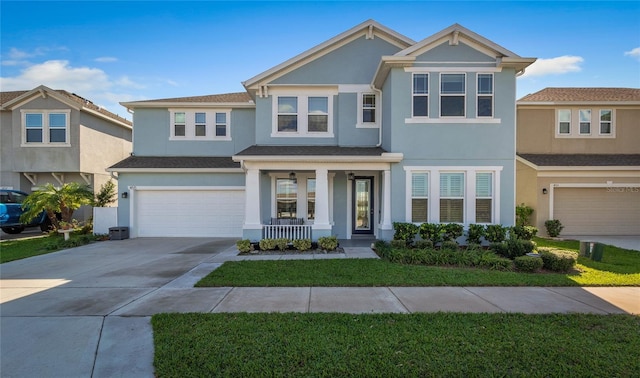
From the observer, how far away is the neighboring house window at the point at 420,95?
10336 millimetres

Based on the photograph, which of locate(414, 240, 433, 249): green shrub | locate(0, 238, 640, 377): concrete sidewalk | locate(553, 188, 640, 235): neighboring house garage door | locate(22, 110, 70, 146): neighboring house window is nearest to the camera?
locate(0, 238, 640, 377): concrete sidewalk

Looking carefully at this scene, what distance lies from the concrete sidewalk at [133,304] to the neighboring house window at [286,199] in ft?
15.1

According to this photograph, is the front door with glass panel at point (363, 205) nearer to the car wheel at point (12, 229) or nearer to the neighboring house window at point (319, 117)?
the neighboring house window at point (319, 117)

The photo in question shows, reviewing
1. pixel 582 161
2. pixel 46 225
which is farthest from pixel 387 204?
pixel 46 225

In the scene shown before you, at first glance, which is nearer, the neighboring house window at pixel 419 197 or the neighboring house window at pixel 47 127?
the neighboring house window at pixel 419 197

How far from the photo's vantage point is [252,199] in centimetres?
1068

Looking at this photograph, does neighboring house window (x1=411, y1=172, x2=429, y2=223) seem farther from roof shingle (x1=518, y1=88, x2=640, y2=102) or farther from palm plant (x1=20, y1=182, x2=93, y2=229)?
palm plant (x1=20, y1=182, x2=93, y2=229)

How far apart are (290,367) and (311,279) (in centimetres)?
338

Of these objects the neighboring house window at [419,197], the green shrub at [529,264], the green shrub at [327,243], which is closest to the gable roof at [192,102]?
the green shrub at [327,243]

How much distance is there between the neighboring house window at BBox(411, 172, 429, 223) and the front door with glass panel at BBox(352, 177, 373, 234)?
2.24 metres

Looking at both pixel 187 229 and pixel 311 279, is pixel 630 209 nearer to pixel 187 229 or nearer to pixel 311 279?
pixel 311 279

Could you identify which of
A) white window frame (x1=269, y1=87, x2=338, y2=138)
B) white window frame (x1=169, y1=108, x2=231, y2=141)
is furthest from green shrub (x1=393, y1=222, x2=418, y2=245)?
white window frame (x1=169, y1=108, x2=231, y2=141)

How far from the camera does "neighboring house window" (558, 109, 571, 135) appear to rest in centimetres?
1441

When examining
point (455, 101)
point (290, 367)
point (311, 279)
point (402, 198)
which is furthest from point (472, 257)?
point (290, 367)
